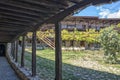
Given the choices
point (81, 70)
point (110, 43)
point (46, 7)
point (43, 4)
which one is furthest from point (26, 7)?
point (110, 43)

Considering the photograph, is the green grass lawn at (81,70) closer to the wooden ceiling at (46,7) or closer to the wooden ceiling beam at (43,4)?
the wooden ceiling at (46,7)

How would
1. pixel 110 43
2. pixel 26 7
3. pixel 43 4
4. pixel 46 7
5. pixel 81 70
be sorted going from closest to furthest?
pixel 43 4 → pixel 46 7 → pixel 26 7 → pixel 81 70 → pixel 110 43

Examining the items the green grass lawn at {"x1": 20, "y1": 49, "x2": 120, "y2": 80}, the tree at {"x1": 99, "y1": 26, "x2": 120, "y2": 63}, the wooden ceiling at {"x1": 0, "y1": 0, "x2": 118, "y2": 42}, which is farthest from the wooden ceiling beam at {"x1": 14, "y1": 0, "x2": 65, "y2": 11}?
the tree at {"x1": 99, "y1": 26, "x2": 120, "y2": 63}

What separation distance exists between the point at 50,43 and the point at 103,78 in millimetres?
18514

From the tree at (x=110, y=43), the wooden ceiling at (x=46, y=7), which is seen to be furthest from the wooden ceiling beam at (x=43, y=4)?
the tree at (x=110, y=43)

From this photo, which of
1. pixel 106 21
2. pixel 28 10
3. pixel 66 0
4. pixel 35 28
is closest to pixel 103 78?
pixel 35 28

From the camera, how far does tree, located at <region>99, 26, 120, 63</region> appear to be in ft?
51.5

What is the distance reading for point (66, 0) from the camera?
12.3 ft

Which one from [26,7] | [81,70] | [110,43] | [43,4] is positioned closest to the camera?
[43,4]

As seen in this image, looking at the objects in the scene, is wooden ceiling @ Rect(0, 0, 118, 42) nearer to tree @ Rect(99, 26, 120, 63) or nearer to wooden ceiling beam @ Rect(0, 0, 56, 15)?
wooden ceiling beam @ Rect(0, 0, 56, 15)

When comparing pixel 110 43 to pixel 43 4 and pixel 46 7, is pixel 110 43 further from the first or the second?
pixel 43 4

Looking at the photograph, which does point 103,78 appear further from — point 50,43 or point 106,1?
point 50,43

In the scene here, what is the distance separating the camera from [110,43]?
16188 millimetres

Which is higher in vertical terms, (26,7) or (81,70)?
(26,7)
